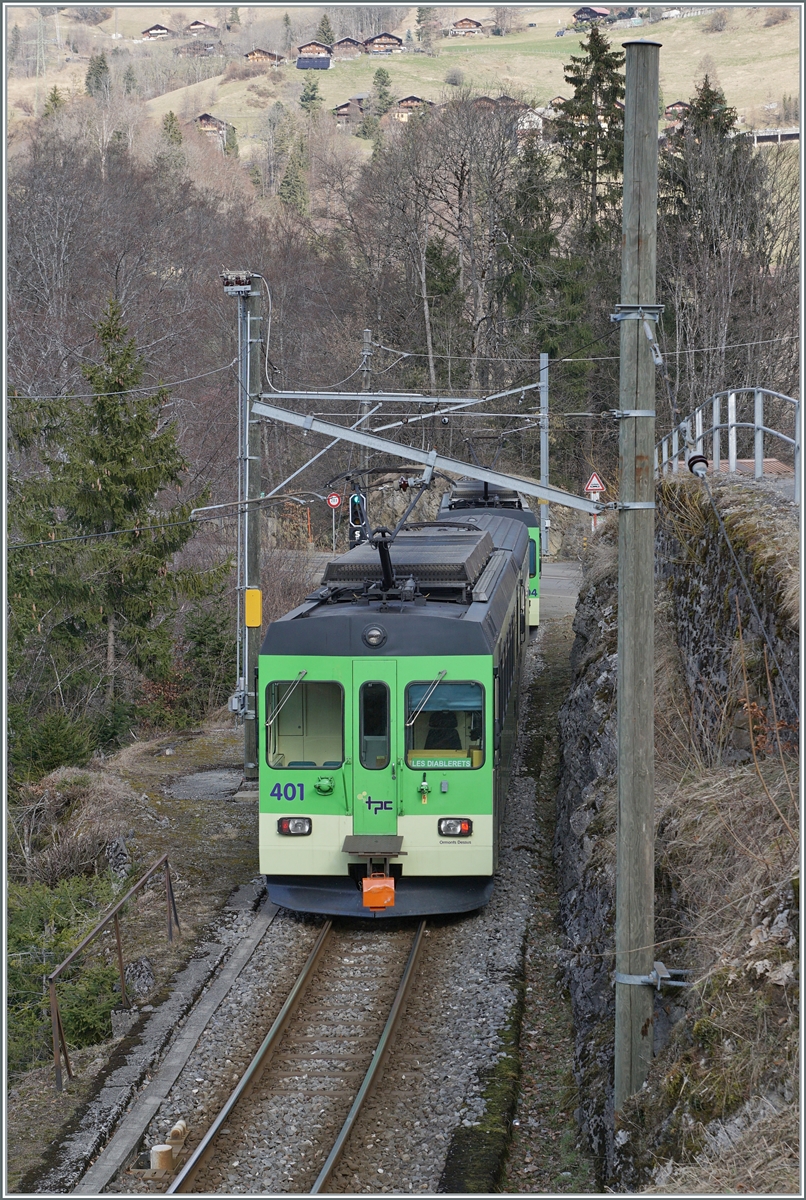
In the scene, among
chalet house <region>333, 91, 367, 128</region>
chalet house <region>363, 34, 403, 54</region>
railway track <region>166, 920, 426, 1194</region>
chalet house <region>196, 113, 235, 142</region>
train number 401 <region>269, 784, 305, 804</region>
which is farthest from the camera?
chalet house <region>363, 34, 403, 54</region>

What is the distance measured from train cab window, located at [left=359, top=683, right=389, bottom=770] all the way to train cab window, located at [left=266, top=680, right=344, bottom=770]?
0.20 meters

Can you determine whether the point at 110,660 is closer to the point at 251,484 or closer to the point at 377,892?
the point at 251,484

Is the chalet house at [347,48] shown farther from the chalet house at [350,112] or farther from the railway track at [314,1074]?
the railway track at [314,1074]

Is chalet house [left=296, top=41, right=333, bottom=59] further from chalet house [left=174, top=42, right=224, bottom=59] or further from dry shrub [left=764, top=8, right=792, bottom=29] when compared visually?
dry shrub [left=764, top=8, right=792, bottom=29]

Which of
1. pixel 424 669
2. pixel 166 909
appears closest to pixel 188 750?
pixel 166 909

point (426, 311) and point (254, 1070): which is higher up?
point (426, 311)

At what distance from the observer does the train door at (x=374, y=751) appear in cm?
1090

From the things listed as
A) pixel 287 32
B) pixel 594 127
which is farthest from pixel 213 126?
pixel 594 127

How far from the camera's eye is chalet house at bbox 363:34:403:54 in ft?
290

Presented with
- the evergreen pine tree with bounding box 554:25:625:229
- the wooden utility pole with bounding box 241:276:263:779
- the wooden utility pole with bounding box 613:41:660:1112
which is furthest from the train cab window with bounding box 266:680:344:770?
the evergreen pine tree with bounding box 554:25:625:229

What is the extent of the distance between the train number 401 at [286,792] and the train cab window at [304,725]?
176 mm

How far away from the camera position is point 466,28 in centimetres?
8969

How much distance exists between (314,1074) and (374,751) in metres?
3.12

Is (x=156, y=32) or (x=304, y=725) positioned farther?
(x=156, y=32)
